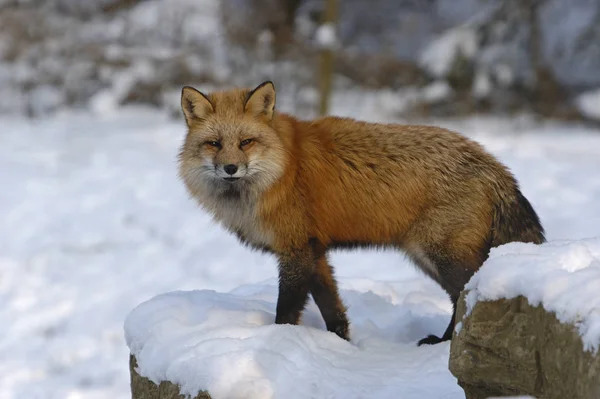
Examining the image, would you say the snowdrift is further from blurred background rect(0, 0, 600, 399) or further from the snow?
blurred background rect(0, 0, 600, 399)

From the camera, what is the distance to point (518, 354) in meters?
2.64

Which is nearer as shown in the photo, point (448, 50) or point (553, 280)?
point (553, 280)

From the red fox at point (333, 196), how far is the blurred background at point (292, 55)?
27.4ft

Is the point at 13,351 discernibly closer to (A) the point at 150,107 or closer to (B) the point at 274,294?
(B) the point at 274,294

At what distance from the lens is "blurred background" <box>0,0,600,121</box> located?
500 inches

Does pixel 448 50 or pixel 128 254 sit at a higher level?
pixel 448 50

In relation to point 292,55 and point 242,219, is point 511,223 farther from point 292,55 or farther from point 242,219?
point 292,55

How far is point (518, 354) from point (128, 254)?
20.7ft

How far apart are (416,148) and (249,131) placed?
0.96m

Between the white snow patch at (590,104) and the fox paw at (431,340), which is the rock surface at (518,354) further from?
the white snow patch at (590,104)

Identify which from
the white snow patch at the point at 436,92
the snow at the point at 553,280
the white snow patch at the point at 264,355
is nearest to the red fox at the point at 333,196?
the white snow patch at the point at 264,355

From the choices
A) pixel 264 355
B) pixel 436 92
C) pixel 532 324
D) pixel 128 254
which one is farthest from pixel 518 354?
pixel 436 92

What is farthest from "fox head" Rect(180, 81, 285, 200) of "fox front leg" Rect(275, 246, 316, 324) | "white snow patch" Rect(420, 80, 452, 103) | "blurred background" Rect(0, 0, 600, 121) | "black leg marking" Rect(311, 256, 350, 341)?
"white snow patch" Rect(420, 80, 452, 103)

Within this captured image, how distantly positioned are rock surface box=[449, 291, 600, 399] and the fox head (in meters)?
1.44
